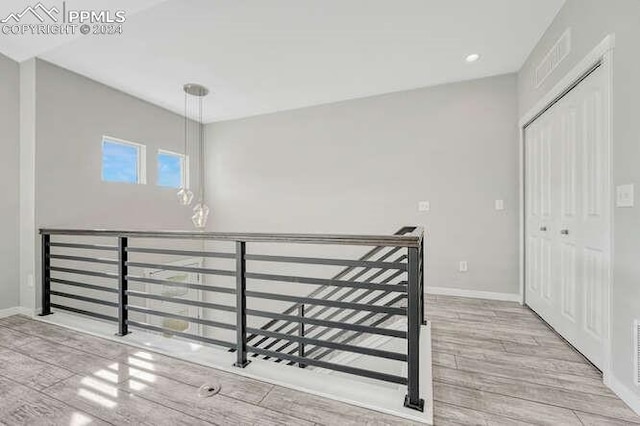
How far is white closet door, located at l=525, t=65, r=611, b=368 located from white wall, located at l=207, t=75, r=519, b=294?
0.47 meters

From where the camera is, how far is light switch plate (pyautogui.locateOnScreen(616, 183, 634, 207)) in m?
1.56

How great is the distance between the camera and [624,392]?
5.15 ft

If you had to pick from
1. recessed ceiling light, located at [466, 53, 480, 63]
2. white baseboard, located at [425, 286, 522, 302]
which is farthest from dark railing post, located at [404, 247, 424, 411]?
recessed ceiling light, located at [466, 53, 480, 63]

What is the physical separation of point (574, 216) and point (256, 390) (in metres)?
2.64

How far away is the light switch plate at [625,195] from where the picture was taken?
5.11 feet

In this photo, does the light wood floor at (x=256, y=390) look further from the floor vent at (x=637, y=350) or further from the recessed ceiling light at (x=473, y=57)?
the recessed ceiling light at (x=473, y=57)

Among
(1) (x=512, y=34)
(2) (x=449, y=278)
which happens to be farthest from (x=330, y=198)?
(1) (x=512, y=34)

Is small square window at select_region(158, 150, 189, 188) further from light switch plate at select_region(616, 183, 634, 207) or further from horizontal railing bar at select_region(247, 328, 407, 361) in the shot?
light switch plate at select_region(616, 183, 634, 207)

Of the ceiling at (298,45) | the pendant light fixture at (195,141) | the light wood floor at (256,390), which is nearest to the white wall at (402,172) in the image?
the ceiling at (298,45)

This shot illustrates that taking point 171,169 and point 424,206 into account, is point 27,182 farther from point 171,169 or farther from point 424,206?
point 424,206

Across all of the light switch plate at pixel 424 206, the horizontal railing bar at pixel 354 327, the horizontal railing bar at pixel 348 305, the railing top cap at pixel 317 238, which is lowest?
the horizontal railing bar at pixel 354 327

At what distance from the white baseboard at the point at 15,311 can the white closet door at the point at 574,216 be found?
5.14 m

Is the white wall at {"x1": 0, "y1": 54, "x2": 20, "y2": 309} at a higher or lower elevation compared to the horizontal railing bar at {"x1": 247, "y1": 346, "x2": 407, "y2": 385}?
higher

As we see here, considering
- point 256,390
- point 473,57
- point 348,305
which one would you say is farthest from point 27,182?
point 473,57
